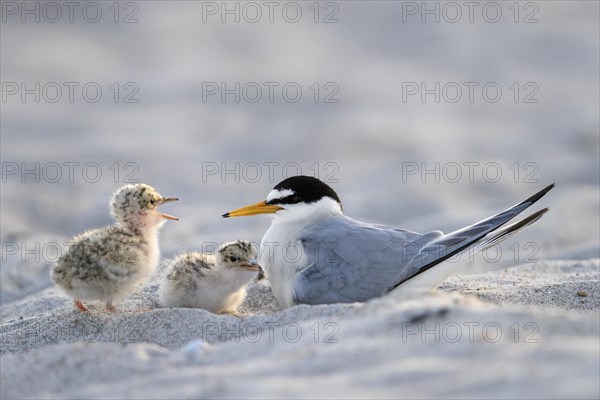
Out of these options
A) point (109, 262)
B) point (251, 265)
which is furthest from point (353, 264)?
point (109, 262)

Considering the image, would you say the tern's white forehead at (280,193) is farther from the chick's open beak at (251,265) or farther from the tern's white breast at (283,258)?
the chick's open beak at (251,265)

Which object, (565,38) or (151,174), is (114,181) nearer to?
(151,174)

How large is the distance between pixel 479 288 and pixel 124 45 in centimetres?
841

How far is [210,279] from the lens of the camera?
4.75 metres

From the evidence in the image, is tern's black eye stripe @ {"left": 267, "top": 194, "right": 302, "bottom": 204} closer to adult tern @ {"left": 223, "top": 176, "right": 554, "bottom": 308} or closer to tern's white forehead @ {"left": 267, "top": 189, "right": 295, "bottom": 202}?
tern's white forehead @ {"left": 267, "top": 189, "right": 295, "bottom": 202}

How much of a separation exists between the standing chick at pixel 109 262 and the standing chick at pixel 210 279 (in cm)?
16

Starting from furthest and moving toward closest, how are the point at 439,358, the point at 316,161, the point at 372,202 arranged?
the point at 316,161 → the point at 372,202 → the point at 439,358

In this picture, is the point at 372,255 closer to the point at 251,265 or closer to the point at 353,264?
the point at 353,264

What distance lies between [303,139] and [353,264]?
19.4ft

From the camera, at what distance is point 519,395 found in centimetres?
250

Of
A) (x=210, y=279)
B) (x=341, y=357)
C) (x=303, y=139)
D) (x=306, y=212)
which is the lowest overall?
(x=341, y=357)

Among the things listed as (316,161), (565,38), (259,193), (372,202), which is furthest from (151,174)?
(565,38)

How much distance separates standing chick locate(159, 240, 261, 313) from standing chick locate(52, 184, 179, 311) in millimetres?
156

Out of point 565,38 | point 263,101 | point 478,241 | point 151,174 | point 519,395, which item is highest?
point 565,38
